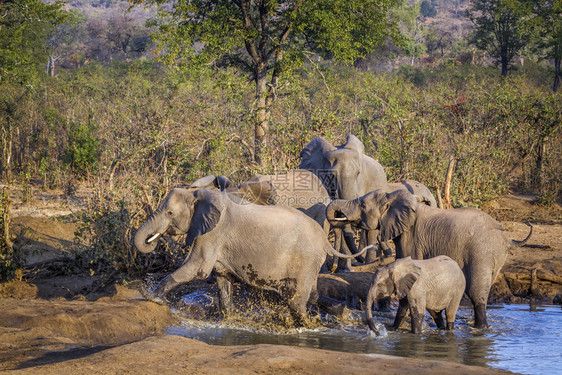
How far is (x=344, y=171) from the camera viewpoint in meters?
10.7

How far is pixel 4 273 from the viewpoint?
959 centimetres

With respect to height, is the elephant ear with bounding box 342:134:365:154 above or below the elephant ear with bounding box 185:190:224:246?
above

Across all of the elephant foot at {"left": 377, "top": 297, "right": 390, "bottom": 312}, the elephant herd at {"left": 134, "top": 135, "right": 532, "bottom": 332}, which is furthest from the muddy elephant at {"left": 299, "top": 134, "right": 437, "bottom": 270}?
the elephant herd at {"left": 134, "top": 135, "right": 532, "bottom": 332}

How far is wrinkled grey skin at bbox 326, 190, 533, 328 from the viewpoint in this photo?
8188mm

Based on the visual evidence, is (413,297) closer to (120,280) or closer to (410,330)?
(410,330)

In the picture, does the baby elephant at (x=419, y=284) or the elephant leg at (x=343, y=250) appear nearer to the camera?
the baby elephant at (x=419, y=284)

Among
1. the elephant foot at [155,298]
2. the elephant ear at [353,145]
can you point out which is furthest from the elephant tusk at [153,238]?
the elephant ear at [353,145]

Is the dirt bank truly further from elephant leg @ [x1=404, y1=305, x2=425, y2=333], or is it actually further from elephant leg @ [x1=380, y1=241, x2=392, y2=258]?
elephant leg @ [x1=404, y1=305, x2=425, y2=333]

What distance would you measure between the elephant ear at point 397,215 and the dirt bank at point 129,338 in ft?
2.66

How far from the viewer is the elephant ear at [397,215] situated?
28.1 ft

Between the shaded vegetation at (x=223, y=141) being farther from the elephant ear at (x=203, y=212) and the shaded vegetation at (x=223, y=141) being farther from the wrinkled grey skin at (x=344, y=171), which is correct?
the elephant ear at (x=203, y=212)

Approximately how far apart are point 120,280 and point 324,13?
8.81 meters

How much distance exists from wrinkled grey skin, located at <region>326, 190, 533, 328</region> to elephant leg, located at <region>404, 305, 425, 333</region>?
779mm

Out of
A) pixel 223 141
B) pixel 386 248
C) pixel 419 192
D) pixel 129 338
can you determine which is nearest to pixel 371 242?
pixel 419 192
